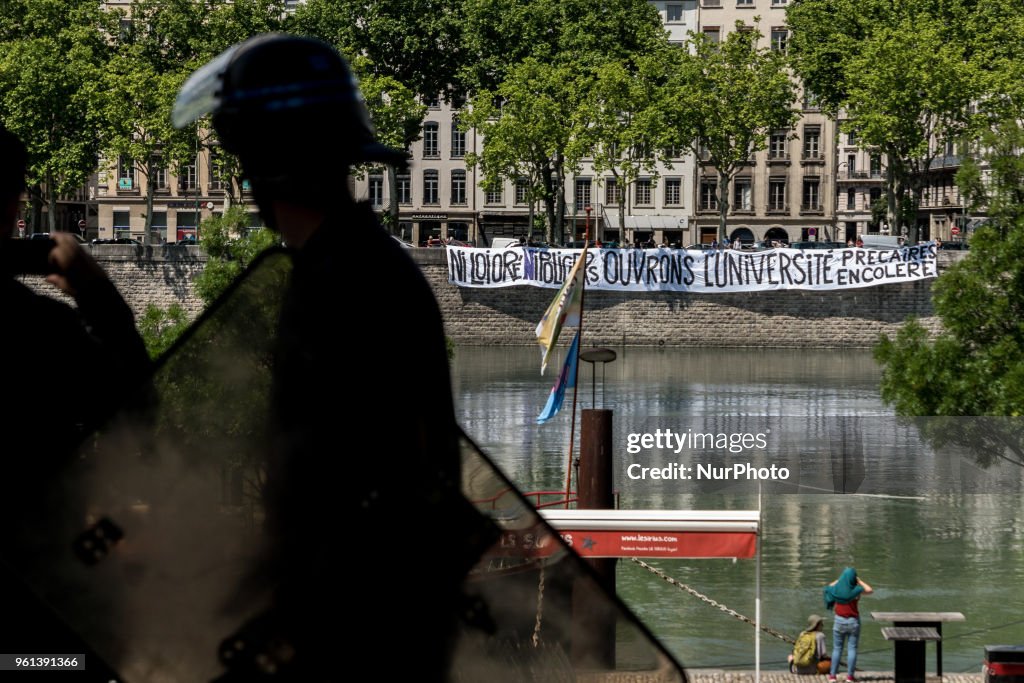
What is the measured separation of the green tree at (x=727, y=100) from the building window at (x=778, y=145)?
1742 centimetres

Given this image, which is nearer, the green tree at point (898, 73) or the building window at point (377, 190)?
the green tree at point (898, 73)

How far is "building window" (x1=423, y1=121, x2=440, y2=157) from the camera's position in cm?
8488

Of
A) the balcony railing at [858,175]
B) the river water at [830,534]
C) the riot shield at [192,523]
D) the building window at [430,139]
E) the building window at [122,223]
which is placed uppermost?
the building window at [430,139]

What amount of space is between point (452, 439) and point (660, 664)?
14.0 inches

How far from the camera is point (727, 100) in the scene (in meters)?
69.0

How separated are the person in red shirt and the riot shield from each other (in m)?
12.3

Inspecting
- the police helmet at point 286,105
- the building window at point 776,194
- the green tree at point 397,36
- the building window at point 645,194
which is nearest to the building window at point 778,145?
the building window at point 776,194

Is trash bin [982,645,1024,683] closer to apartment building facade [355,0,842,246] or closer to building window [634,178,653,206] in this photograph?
apartment building facade [355,0,842,246]

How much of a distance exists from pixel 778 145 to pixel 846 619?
74.3m

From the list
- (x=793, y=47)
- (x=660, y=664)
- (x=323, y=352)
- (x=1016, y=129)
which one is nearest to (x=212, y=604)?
(x=323, y=352)

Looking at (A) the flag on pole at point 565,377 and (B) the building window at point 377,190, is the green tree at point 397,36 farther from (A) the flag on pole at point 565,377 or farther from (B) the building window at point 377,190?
(A) the flag on pole at point 565,377

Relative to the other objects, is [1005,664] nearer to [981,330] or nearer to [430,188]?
[981,330]

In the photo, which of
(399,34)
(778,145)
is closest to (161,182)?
(399,34)

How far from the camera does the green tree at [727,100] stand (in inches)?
2682
